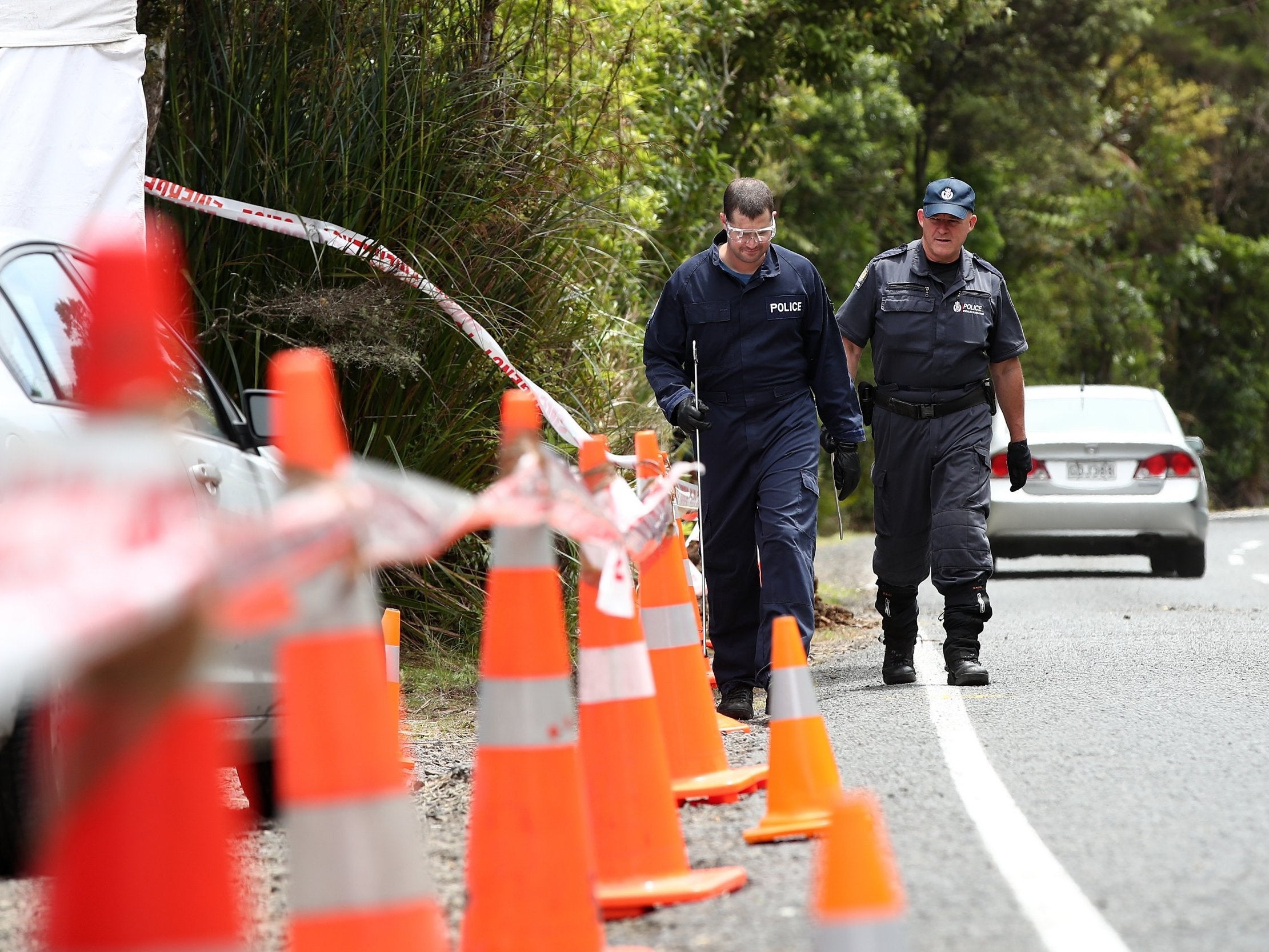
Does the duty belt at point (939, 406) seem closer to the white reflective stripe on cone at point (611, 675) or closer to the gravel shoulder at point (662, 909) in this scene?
the gravel shoulder at point (662, 909)

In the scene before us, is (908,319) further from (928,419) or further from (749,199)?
(749,199)

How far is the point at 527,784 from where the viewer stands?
356 centimetres

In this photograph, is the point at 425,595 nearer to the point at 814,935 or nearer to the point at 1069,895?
the point at 1069,895

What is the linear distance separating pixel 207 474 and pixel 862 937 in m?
2.83

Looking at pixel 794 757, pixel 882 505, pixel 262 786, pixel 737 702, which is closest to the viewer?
pixel 794 757

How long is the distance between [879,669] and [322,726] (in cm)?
593

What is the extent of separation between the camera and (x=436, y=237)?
875 cm

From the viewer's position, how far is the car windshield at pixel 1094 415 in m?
15.2

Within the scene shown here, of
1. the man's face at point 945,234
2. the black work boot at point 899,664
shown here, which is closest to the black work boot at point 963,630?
the black work boot at point 899,664

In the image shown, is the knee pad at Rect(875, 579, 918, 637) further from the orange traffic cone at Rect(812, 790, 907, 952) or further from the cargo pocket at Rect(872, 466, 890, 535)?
the orange traffic cone at Rect(812, 790, 907, 952)

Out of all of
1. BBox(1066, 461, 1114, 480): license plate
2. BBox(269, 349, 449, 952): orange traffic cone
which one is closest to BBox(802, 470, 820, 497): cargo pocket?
BBox(269, 349, 449, 952): orange traffic cone

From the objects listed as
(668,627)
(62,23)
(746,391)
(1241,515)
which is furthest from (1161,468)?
(1241,515)

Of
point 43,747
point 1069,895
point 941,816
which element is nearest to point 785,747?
point 941,816

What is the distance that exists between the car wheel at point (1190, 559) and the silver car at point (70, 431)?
1082 centimetres
